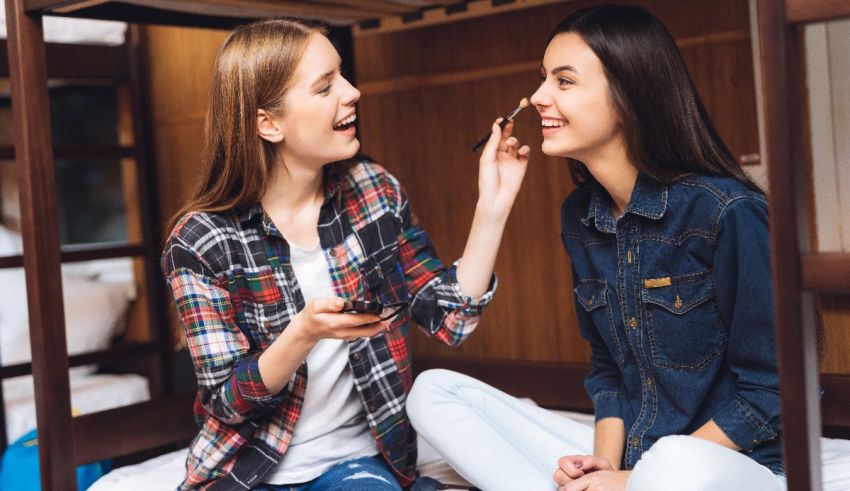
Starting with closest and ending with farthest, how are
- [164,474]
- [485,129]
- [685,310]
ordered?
[685,310] < [164,474] < [485,129]

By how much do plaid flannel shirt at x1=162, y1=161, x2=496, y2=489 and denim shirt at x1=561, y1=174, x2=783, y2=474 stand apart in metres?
0.31

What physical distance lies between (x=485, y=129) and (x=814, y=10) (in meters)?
1.89

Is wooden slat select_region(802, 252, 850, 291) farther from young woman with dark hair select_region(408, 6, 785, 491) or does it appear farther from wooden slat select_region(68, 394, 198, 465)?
wooden slat select_region(68, 394, 198, 465)

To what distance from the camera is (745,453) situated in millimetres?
1717

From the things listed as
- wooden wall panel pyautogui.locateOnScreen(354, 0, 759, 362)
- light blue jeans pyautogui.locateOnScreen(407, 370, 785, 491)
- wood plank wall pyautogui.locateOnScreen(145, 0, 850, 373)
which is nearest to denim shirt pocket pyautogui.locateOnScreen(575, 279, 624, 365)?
light blue jeans pyautogui.locateOnScreen(407, 370, 785, 491)

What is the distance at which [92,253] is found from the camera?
140 inches

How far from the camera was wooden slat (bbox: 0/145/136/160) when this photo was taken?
3.16 meters

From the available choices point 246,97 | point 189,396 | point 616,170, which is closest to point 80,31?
point 189,396

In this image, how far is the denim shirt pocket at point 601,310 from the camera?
194 cm

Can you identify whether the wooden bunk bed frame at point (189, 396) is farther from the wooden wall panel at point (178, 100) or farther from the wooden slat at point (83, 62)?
the wooden wall panel at point (178, 100)

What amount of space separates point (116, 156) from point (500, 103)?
60.4 inches

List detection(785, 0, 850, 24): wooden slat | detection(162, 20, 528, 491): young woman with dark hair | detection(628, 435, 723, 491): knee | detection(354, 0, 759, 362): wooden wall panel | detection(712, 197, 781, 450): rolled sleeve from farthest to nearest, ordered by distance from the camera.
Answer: detection(354, 0, 759, 362): wooden wall panel
detection(162, 20, 528, 491): young woman with dark hair
detection(712, 197, 781, 450): rolled sleeve
detection(628, 435, 723, 491): knee
detection(785, 0, 850, 24): wooden slat

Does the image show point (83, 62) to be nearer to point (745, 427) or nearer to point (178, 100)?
point (178, 100)

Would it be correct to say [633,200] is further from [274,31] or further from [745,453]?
[274,31]
